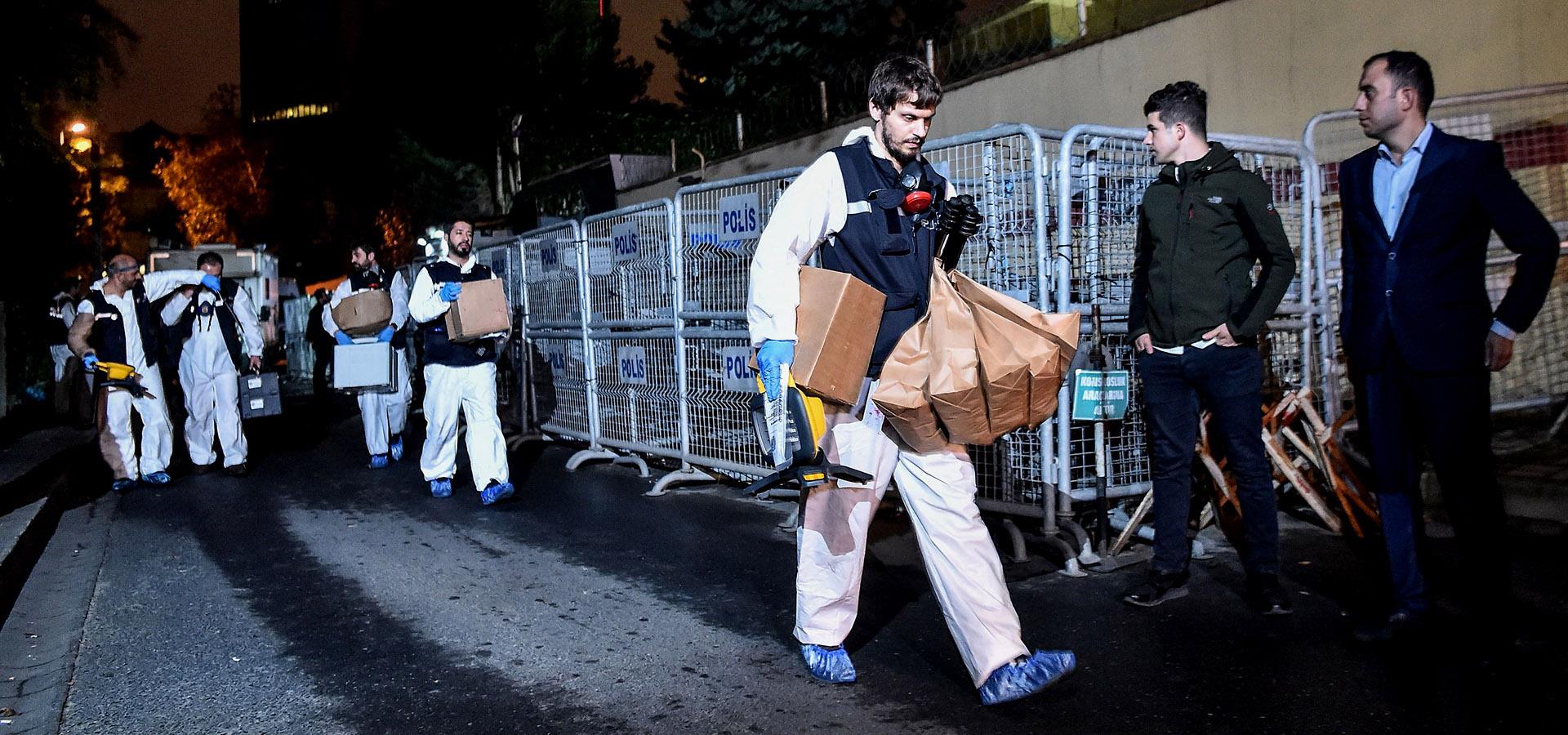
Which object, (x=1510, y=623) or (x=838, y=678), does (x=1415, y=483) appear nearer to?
(x=1510, y=623)

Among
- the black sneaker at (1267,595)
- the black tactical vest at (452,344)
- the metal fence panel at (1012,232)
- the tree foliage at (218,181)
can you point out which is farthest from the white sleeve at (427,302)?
the tree foliage at (218,181)

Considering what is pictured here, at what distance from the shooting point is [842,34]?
926 inches

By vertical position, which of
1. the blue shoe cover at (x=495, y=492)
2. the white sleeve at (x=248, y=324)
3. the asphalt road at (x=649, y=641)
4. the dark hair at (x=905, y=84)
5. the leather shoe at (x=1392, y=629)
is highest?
the dark hair at (x=905, y=84)

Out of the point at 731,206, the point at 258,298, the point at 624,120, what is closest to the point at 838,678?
the point at 731,206

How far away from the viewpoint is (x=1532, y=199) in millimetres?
6602

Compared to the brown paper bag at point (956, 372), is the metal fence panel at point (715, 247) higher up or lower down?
higher up

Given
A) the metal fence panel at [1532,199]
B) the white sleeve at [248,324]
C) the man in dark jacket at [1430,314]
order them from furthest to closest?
the white sleeve at [248,324]
the metal fence panel at [1532,199]
the man in dark jacket at [1430,314]

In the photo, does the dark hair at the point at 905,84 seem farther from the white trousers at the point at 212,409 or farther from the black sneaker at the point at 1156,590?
the white trousers at the point at 212,409

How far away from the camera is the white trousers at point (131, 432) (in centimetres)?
949

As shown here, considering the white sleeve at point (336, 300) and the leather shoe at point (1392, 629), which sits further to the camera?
the white sleeve at point (336, 300)

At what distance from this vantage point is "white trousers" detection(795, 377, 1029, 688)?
3.70 metres

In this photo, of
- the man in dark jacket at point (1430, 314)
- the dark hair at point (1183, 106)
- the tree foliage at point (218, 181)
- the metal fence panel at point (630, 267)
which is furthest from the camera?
the tree foliage at point (218, 181)

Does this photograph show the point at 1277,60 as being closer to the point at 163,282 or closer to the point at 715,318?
the point at 715,318

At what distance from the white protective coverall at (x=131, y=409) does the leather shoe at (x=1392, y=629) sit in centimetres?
931
